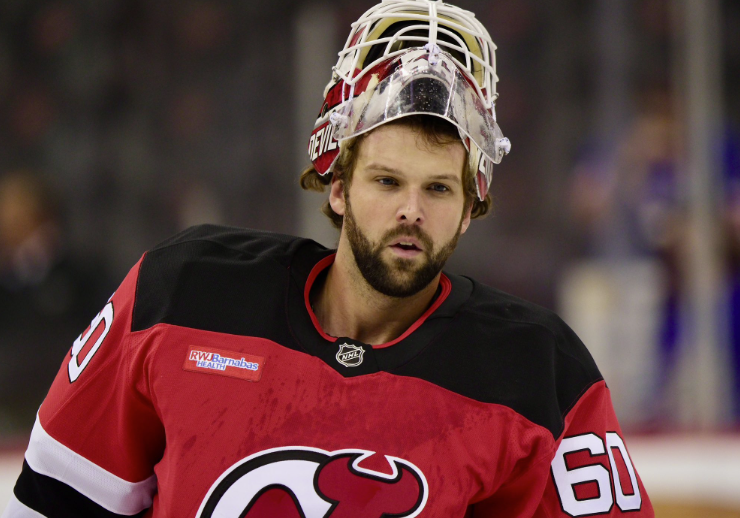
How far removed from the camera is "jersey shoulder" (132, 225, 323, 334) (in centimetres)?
145

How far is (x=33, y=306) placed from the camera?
3502mm

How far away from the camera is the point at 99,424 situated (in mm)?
1479

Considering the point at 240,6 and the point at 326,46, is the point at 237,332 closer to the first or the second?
the point at 326,46

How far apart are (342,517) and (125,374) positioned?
0.39 meters

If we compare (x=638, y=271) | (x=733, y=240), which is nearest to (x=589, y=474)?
(x=638, y=271)

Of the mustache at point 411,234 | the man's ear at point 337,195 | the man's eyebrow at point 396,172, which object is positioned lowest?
the mustache at point 411,234

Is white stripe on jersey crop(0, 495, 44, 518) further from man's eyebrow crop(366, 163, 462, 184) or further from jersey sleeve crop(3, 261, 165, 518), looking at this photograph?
man's eyebrow crop(366, 163, 462, 184)

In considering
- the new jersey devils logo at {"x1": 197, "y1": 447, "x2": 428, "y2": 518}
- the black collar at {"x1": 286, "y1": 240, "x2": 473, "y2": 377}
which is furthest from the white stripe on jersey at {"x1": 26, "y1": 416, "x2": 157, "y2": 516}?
the black collar at {"x1": 286, "y1": 240, "x2": 473, "y2": 377}

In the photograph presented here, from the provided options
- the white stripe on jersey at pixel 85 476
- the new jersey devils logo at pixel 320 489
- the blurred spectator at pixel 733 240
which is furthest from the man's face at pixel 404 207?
the blurred spectator at pixel 733 240

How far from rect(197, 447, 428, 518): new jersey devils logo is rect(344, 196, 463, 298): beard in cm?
25

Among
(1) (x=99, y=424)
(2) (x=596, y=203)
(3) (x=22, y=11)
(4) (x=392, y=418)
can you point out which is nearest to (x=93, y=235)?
(3) (x=22, y=11)

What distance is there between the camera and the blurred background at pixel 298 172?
3586mm

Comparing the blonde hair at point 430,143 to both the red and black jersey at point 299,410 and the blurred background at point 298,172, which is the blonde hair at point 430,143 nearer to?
the red and black jersey at point 299,410

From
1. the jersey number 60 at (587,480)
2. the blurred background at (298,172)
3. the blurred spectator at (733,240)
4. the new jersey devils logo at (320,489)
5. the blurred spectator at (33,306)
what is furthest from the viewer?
the blurred spectator at (733,240)
